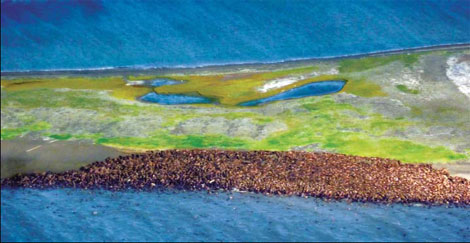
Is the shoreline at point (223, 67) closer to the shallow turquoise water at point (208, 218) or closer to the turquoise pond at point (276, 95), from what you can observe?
the turquoise pond at point (276, 95)

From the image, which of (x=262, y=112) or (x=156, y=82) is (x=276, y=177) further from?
(x=156, y=82)

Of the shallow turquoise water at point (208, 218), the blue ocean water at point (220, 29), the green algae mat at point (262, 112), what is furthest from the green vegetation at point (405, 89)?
the shallow turquoise water at point (208, 218)

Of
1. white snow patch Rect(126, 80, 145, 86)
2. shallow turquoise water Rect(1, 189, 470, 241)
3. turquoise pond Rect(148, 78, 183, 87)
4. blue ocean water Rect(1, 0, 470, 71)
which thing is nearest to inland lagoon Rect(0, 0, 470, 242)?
shallow turquoise water Rect(1, 189, 470, 241)

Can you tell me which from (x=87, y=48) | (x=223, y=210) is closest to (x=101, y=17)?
(x=87, y=48)

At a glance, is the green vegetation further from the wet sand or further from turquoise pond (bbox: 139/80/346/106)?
the wet sand

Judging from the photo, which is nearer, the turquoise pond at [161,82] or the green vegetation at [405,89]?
the green vegetation at [405,89]

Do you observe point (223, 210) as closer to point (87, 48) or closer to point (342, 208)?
point (342, 208)

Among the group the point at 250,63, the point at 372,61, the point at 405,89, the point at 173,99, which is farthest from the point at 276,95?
the point at 372,61
